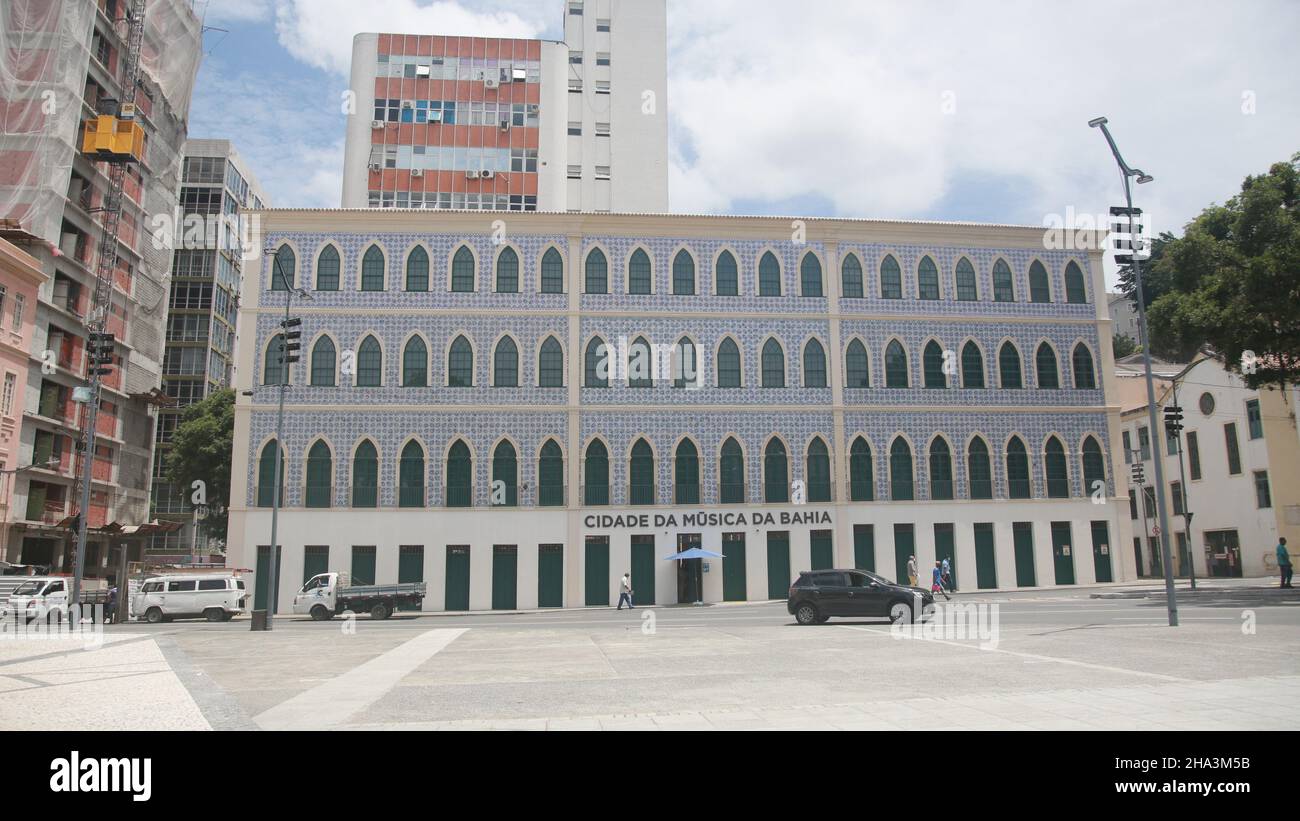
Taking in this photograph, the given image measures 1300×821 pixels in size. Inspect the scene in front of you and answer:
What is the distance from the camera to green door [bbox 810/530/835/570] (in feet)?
128

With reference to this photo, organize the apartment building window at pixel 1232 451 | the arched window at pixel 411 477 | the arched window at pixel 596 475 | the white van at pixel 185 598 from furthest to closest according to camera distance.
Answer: the apartment building window at pixel 1232 451
the arched window at pixel 596 475
the arched window at pixel 411 477
the white van at pixel 185 598

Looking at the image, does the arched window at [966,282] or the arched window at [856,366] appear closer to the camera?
the arched window at [856,366]

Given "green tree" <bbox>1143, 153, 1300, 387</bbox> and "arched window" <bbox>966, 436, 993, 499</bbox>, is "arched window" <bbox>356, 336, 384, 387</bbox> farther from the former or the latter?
"green tree" <bbox>1143, 153, 1300, 387</bbox>

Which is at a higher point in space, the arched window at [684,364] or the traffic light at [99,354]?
the arched window at [684,364]

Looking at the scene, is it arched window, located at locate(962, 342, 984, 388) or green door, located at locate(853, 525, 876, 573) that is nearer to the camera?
green door, located at locate(853, 525, 876, 573)

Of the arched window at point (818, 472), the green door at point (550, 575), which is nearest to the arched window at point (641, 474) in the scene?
the green door at point (550, 575)

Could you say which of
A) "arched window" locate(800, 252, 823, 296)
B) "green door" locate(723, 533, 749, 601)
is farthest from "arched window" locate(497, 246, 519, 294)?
"green door" locate(723, 533, 749, 601)

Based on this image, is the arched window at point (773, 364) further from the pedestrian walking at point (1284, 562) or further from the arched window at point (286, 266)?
the arched window at point (286, 266)

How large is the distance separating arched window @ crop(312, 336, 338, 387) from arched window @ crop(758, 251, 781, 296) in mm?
18525

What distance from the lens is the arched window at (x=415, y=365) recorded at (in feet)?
128

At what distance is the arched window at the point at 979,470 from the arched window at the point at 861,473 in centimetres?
437
